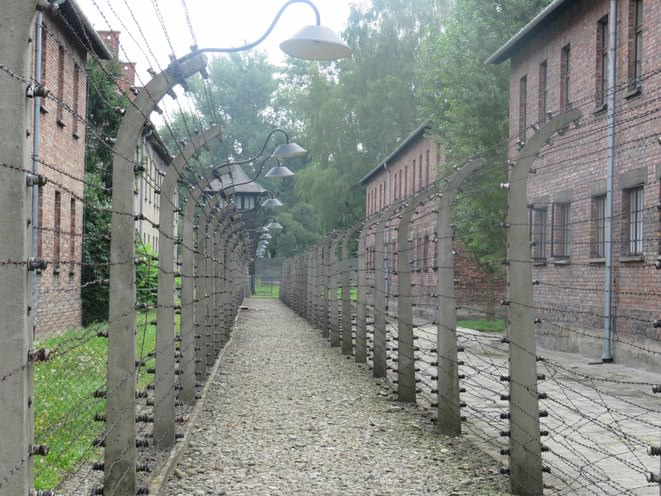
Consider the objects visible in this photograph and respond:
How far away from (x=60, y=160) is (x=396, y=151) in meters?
27.9

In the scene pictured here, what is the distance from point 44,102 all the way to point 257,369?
676 cm

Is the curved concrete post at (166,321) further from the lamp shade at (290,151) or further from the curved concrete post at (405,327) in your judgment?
the lamp shade at (290,151)

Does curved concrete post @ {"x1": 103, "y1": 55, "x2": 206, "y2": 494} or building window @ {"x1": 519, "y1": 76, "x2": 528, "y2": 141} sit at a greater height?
building window @ {"x1": 519, "y1": 76, "x2": 528, "y2": 141}

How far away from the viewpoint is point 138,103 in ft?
19.7

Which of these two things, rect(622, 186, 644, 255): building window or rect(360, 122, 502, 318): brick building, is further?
rect(360, 122, 502, 318): brick building

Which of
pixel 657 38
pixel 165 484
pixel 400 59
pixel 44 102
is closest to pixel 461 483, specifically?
pixel 165 484

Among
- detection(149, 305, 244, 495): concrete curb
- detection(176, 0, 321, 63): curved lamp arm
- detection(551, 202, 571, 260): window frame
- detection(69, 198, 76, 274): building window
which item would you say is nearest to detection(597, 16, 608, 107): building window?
detection(551, 202, 571, 260): window frame

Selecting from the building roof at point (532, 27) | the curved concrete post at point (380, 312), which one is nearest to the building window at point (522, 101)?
the building roof at point (532, 27)

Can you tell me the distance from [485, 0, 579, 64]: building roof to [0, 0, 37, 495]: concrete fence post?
1834cm

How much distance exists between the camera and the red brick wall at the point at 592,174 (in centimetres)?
1656

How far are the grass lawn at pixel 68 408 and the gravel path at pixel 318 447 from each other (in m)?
0.83

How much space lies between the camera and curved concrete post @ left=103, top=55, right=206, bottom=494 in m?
5.71

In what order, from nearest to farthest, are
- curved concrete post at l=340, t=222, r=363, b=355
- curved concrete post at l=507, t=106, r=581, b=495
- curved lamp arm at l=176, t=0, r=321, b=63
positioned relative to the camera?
curved concrete post at l=507, t=106, r=581, b=495, curved lamp arm at l=176, t=0, r=321, b=63, curved concrete post at l=340, t=222, r=363, b=355

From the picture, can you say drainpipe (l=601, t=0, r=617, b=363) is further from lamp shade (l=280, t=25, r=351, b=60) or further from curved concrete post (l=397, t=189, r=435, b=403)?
lamp shade (l=280, t=25, r=351, b=60)
